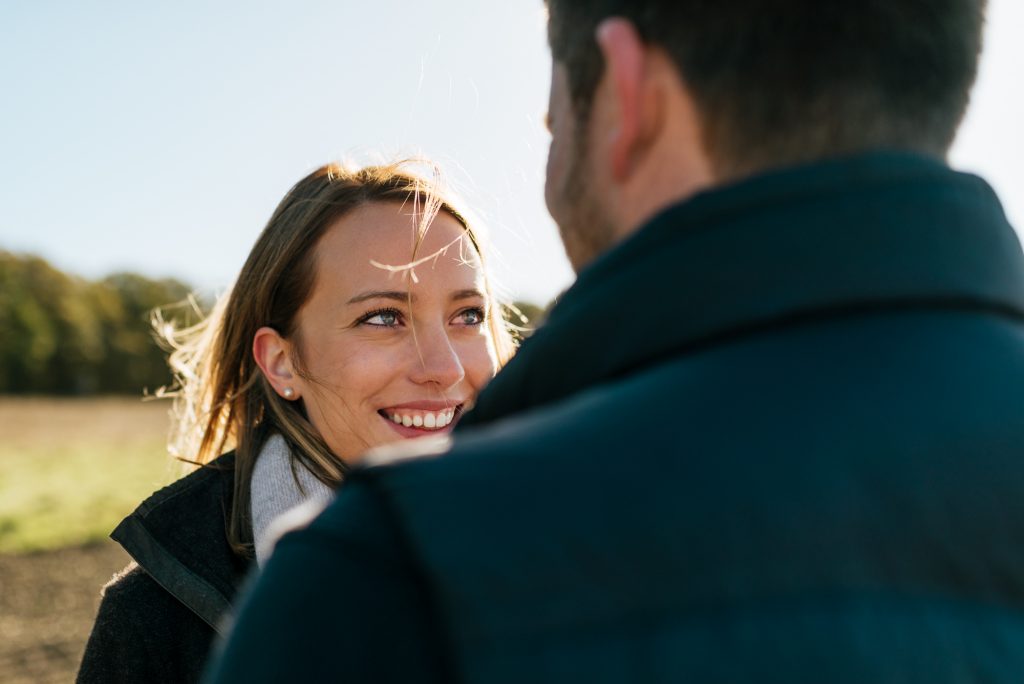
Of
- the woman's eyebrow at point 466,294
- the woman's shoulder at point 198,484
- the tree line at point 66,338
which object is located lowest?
the tree line at point 66,338

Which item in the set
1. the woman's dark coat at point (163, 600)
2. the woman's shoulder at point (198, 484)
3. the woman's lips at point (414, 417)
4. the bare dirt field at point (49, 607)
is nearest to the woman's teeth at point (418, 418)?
the woman's lips at point (414, 417)

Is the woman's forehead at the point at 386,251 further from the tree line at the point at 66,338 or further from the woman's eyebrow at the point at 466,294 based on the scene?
the tree line at the point at 66,338

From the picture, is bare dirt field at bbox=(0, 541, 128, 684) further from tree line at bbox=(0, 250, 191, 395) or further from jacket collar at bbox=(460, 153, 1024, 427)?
tree line at bbox=(0, 250, 191, 395)

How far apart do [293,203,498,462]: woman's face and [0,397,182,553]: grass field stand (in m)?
0.83

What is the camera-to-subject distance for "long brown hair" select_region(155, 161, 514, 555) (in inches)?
124

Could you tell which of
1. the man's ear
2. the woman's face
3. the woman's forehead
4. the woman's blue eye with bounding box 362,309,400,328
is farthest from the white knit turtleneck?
the man's ear

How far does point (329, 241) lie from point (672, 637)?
8.19 ft

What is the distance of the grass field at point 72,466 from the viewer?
663 inches

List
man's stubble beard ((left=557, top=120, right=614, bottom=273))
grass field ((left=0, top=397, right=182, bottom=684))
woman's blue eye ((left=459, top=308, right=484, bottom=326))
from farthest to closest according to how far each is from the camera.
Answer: grass field ((left=0, top=397, right=182, bottom=684))
woman's blue eye ((left=459, top=308, right=484, bottom=326))
man's stubble beard ((left=557, top=120, right=614, bottom=273))

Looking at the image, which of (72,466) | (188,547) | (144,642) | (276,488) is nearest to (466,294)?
(276,488)

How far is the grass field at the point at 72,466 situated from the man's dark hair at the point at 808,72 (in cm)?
292

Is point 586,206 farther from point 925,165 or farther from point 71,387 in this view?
point 71,387

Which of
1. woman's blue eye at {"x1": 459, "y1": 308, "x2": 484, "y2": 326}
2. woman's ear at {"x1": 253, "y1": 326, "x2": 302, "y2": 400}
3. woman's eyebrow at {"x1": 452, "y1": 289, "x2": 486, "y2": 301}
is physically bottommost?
woman's ear at {"x1": 253, "y1": 326, "x2": 302, "y2": 400}

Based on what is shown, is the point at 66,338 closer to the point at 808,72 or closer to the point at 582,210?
the point at 582,210
